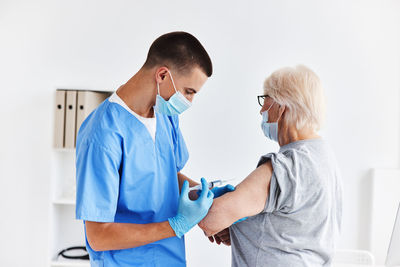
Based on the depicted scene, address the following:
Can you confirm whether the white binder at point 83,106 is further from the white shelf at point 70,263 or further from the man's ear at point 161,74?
the man's ear at point 161,74

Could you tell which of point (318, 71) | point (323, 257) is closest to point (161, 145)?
point (323, 257)

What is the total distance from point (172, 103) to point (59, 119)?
4.41ft

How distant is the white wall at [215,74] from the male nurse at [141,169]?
1227 millimetres

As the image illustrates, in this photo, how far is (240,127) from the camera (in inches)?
101

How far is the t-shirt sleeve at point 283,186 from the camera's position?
1100mm

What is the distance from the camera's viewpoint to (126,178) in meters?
1.23

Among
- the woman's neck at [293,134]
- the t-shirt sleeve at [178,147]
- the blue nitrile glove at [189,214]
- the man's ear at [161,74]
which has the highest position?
the man's ear at [161,74]

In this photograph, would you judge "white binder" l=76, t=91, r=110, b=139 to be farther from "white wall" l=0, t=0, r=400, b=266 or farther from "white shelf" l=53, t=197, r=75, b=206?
"white shelf" l=53, t=197, r=75, b=206

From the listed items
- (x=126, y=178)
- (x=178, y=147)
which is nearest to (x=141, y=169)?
(x=126, y=178)

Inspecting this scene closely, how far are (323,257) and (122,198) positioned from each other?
68 centimetres

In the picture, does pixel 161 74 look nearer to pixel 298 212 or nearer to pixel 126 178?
pixel 126 178

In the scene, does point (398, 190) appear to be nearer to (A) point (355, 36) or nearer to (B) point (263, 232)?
(A) point (355, 36)

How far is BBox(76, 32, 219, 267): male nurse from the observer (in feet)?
3.79

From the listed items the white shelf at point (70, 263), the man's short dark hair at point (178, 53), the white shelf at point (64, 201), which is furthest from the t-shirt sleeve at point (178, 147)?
the white shelf at point (70, 263)
